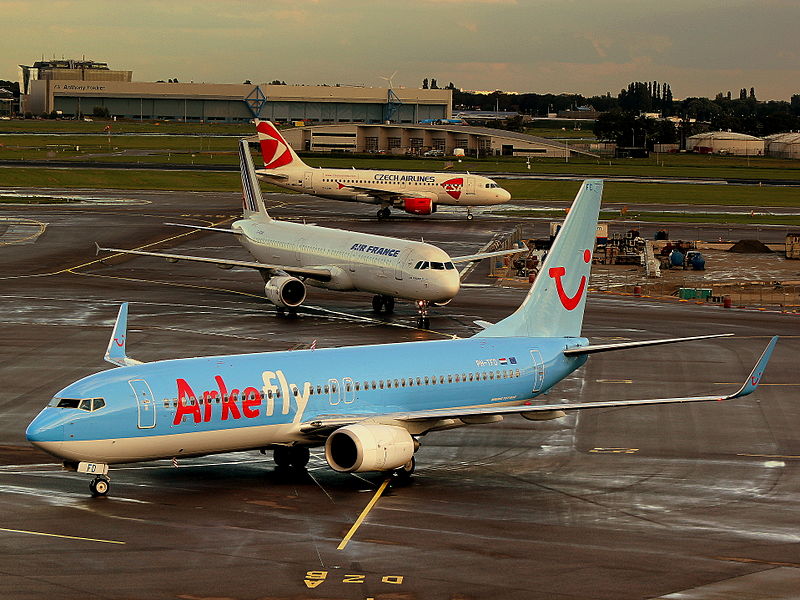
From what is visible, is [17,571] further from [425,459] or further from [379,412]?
[425,459]

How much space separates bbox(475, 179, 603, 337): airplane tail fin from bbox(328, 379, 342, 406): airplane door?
752 centimetres

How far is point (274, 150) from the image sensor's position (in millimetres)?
133375

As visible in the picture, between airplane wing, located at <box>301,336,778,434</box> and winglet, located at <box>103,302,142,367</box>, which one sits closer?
airplane wing, located at <box>301,336,778,434</box>

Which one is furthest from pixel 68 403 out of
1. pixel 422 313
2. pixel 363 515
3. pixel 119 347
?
pixel 422 313

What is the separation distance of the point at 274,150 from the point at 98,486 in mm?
101207

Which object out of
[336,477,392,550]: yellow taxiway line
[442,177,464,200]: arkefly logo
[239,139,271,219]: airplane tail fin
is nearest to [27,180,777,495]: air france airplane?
[336,477,392,550]: yellow taxiway line

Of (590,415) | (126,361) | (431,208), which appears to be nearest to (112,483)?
(126,361)

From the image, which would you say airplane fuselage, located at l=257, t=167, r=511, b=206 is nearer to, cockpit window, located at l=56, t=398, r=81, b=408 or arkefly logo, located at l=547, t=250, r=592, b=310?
arkefly logo, located at l=547, t=250, r=592, b=310

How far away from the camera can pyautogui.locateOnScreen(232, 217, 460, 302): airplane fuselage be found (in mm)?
67938

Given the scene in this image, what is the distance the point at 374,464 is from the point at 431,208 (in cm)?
10241

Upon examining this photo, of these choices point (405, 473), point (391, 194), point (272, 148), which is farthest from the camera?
point (391, 194)

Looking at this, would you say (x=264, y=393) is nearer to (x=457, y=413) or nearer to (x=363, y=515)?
(x=363, y=515)

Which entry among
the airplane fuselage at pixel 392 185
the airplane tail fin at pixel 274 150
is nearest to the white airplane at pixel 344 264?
the airplane tail fin at pixel 274 150

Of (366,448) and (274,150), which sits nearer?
(366,448)
